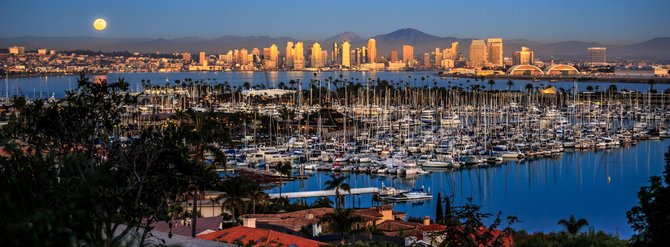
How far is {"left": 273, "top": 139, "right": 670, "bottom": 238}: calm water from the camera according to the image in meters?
26.7

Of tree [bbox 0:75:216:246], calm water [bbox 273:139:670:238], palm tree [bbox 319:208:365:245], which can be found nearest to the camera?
tree [bbox 0:75:216:246]

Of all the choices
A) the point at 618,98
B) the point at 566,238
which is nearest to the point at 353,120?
the point at 618,98

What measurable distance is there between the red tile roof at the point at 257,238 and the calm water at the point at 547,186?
41.3ft

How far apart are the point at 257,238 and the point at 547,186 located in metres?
21.3

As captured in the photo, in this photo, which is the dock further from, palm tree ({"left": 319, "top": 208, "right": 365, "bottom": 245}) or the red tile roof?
the red tile roof

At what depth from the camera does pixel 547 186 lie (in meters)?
32.0

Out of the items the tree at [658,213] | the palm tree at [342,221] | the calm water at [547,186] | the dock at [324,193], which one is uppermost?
the tree at [658,213]

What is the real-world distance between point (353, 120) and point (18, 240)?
156 feet

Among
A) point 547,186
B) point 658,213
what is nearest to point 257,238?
point 658,213

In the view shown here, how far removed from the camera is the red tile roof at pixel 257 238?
41.1ft

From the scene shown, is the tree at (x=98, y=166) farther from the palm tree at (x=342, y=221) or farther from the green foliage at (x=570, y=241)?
the green foliage at (x=570, y=241)

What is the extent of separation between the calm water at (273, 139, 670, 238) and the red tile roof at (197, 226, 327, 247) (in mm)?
12582

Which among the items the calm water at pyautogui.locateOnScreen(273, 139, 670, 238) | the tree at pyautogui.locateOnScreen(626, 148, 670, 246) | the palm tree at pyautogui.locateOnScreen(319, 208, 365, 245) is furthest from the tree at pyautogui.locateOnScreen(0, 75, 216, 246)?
the calm water at pyautogui.locateOnScreen(273, 139, 670, 238)

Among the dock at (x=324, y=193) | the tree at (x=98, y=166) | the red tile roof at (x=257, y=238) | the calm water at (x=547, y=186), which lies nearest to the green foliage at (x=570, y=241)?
the red tile roof at (x=257, y=238)
